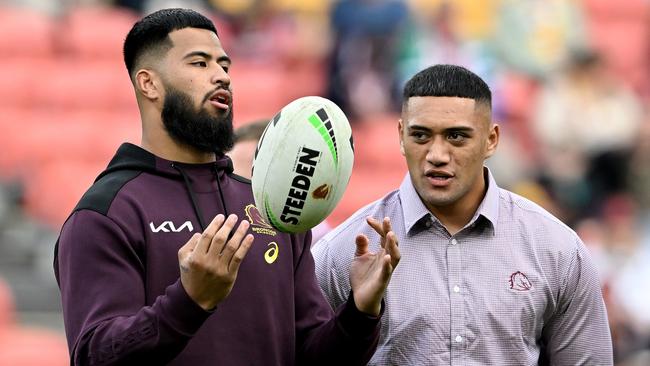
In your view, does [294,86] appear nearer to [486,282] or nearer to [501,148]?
[501,148]

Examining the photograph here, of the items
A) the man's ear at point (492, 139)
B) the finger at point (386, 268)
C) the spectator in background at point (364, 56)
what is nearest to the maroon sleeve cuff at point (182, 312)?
the finger at point (386, 268)

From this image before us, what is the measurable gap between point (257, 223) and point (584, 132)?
23.4 ft

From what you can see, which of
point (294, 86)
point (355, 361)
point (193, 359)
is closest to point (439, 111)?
point (355, 361)

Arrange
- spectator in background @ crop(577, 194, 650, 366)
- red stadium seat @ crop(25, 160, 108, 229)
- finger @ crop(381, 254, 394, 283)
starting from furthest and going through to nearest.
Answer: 1. red stadium seat @ crop(25, 160, 108, 229)
2. spectator in background @ crop(577, 194, 650, 366)
3. finger @ crop(381, 254, 394, 283)

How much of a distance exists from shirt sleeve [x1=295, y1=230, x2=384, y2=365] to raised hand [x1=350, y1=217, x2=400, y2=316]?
0.12 ft

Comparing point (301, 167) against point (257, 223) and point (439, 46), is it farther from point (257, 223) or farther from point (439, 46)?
point (439, 46)

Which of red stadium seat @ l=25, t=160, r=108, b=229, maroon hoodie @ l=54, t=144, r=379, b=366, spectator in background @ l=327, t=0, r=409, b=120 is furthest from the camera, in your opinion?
spectator in background @ l=327, t=0, r=409, b=120

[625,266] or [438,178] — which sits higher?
[625,266]

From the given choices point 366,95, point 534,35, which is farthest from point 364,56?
point 534,35

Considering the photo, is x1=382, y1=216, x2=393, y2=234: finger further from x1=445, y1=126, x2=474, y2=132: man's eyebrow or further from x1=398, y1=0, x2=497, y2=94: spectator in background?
x1=398, y1=0, x2=497, y2=94: spectator in background

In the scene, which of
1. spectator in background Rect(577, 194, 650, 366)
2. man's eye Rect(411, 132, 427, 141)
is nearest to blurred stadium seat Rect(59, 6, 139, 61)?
spectator in background Rect(577, 194, 650, 366)

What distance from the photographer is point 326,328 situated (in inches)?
170

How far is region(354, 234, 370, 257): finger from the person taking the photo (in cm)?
434

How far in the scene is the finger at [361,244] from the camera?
4336mm
